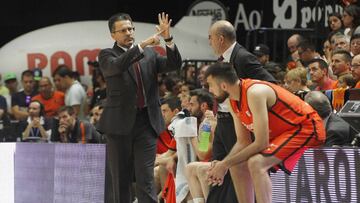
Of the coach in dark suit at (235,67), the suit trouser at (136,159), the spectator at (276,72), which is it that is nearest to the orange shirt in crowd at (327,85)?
the spectator at (276,72)

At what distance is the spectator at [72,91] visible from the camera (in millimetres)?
15102

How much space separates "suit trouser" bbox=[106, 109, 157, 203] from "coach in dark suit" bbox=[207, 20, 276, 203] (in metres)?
0.62

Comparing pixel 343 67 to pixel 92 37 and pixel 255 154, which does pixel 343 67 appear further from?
pixel 92 37

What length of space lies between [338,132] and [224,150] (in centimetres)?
104

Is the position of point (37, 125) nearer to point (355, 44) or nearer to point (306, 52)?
point (306, 52)

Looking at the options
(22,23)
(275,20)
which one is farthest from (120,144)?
(22,23)

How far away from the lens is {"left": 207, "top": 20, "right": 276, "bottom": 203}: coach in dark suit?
742 centimetres

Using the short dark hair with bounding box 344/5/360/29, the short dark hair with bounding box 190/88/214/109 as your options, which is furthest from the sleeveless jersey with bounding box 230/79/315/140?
the short dark hair with bounding box 344/5/360/29

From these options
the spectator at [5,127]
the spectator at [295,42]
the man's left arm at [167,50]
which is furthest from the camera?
the spectator at [5,127]

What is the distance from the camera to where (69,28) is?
1934cm

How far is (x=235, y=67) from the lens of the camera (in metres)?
7.45

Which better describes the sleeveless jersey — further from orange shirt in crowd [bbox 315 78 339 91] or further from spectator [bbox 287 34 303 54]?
spectator [bbox 287 34 303 54]

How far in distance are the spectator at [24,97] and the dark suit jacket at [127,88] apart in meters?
7.56

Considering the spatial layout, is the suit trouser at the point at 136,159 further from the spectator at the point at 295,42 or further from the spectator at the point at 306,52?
the spectator at the point at 295,42
